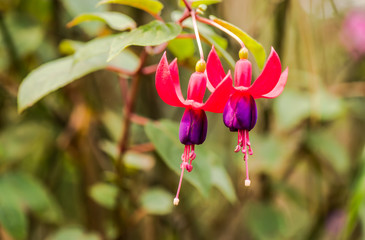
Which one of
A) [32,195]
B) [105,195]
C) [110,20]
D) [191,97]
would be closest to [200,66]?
[191,97]

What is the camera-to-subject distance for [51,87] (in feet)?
1.43

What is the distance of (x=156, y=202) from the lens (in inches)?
28.6

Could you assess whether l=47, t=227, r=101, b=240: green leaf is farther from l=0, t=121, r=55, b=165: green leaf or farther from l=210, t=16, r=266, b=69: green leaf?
→ l=210, t=16, r=266, b=69: green leaf

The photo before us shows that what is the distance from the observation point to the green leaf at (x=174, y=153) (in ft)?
1.55

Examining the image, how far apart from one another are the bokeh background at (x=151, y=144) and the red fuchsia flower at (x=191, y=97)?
0.60 feet

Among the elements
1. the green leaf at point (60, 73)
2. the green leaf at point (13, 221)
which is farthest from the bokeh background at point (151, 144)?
the green leaf at point (60, 73)

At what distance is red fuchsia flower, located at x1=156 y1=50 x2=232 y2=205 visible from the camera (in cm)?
32

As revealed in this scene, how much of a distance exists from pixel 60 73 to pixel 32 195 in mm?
354

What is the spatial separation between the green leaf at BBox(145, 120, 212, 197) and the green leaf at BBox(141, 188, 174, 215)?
21 centimetres

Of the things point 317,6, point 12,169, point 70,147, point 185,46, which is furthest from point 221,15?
→ point 12,169

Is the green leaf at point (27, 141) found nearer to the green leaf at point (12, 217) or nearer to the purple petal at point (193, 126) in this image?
the green leaf at point (12, 217)

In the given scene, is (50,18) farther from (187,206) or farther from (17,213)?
(187,206)

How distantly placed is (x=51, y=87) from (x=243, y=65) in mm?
219

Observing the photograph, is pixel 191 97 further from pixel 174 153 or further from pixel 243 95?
pixel 174 153
